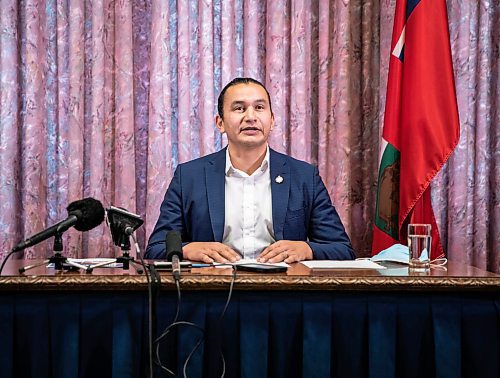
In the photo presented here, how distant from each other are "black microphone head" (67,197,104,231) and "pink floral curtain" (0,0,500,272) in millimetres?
1341

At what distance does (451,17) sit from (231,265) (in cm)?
189

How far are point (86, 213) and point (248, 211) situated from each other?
3.38 ft

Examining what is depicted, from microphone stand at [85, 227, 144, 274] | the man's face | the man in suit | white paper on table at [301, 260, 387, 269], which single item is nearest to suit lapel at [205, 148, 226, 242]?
the man in suit

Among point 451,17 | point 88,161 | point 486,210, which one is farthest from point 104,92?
point 486,210

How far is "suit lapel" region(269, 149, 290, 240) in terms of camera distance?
244cm

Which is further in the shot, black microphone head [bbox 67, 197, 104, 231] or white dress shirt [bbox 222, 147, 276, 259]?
white dress shirt [bbox 222, 147, 276, 259]

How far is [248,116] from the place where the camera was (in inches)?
96.3

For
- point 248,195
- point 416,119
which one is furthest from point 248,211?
point 416,119

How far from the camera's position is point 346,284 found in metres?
1.55

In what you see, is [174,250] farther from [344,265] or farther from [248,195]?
[248,195]

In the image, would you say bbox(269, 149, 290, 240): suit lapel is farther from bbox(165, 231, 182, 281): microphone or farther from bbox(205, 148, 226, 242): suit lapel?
bbox(165, 231, 182, 281): microphone

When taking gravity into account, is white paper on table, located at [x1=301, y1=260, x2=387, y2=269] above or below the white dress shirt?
below

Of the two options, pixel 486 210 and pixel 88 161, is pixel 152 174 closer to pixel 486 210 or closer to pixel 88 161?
pixel 88 161

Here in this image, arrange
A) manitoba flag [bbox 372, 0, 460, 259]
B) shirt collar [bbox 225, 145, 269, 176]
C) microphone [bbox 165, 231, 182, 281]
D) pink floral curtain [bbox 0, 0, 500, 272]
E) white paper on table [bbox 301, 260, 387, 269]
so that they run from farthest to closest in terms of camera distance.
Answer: pink floral curtain [bbox 0, 0, 500, 272]
manitoba flag [bbox 372, 0, 460, 259]
shirt collar [bbox 225, 145, 269, 176]
white paper on table [bbox 301, 260, 387, 269]
microphone [bbox 165, 231, 182, 281]
